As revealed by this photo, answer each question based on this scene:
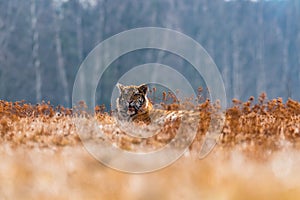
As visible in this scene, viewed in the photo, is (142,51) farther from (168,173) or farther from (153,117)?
(168,173)

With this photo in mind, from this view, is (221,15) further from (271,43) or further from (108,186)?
(108,186)

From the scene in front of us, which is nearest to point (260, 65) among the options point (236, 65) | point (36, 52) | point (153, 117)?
point (236, 65)

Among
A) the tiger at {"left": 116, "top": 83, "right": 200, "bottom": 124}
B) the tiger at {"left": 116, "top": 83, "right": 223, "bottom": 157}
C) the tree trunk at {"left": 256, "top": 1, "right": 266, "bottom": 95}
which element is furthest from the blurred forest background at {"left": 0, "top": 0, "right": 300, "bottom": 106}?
the tiger at {"left": 116, "top": 83, "right": 223, "bottom": 157}

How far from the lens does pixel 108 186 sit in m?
2.65

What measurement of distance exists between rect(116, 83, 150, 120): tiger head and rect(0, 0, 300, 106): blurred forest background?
19.3 meters

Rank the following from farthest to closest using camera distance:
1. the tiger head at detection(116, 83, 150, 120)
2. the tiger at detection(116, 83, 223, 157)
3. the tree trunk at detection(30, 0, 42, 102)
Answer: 1. the tree trunk at detection(30, 0, 42, 102)
2. the tiger head at detection(116, 83, 150, 120)
3. the tiger at detection(116, 83, 223, 157)

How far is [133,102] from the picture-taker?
5.21 metres

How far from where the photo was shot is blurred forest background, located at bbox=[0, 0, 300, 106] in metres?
27.8

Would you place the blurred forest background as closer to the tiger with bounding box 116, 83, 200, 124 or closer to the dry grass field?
the tiger with bounding box 116, 83, 200, 124

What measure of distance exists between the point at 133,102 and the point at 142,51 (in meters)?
22.7

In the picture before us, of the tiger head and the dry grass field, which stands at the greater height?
the tiger head

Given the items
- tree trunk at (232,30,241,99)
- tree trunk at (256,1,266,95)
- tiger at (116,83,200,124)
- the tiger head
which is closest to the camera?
tiger at (116,83,200,124)

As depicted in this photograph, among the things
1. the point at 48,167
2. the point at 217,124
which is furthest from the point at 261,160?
the point at 48,167

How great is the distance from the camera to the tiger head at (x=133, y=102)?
16.7 ft
